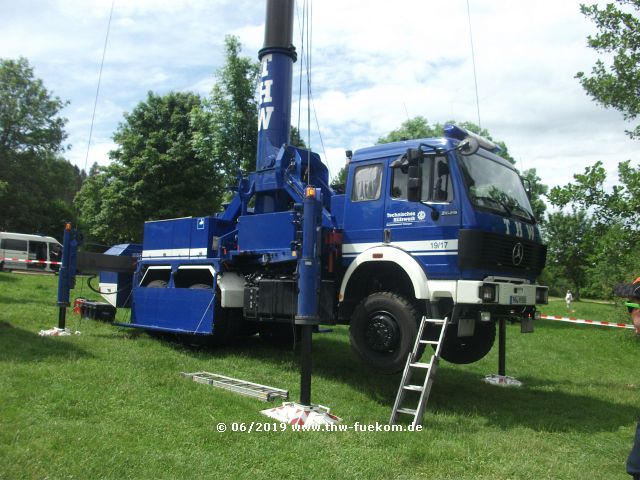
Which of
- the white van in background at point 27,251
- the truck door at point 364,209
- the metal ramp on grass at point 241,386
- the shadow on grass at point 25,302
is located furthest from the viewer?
the white van in background at point 27,251

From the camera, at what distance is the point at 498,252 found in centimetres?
701

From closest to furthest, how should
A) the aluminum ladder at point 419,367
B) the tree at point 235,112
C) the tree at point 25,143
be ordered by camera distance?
the aluminum ladder at point 419,367, the tree at point 235,112, the tree at point 25,143

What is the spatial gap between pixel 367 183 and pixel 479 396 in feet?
11.6

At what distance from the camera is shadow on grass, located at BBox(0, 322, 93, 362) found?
7.84 meters

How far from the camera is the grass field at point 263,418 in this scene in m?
4.73

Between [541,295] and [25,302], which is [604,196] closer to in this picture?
[541,295]

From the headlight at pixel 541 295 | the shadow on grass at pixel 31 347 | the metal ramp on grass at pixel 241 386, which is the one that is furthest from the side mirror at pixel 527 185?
the shadow on grass at pixel 31 347

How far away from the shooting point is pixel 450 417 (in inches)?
266

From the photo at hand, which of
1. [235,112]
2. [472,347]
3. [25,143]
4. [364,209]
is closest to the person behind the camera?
[364,209]

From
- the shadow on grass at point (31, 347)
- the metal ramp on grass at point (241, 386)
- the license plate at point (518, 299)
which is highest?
the license plate at point (518, 299)

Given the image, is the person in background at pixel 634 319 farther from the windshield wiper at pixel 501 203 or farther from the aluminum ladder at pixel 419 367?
the windshield wiper at pixel 501 203

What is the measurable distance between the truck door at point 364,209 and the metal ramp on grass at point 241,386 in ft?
6.84

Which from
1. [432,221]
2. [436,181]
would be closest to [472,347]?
[432,221]

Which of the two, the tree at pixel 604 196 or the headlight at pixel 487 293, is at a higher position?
the tree at pixel 604 196
